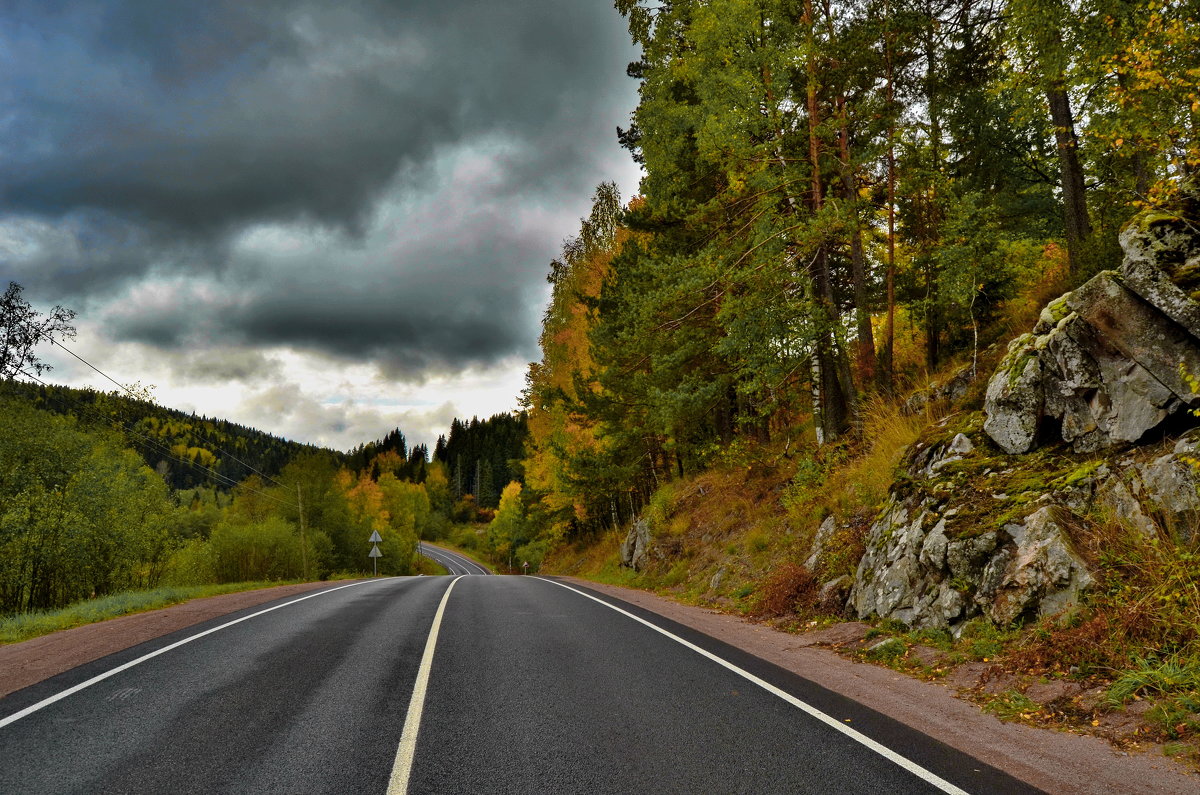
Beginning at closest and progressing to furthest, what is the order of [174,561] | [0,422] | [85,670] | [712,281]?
[85,670] < [712,281] < [0,422] < [174,561]

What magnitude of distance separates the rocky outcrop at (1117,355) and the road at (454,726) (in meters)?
5.26

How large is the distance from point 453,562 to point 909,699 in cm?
7647

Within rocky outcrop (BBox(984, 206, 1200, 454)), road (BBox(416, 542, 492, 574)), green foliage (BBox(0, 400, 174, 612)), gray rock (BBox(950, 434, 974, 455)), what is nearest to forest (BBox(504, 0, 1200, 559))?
rocky outcrop (BBox(984, 206, 1200, 454))

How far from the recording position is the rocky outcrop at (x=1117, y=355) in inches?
270

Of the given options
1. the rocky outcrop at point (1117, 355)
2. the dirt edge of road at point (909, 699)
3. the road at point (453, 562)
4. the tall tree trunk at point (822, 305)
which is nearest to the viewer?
the dirt edge of road at point (909, 699)

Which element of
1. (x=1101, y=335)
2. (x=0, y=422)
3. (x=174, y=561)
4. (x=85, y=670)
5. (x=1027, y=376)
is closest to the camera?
(x=85, y=670)

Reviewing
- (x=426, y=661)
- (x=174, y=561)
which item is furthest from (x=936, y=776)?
(x=174, y=561)

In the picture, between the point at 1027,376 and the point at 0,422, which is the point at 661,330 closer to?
the point at 1027,376

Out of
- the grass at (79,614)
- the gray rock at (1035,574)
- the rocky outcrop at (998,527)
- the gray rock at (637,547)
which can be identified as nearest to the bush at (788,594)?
the rocky outcrop at (998,527)

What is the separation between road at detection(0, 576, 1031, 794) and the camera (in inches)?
150

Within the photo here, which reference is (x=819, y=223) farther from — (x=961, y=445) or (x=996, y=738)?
(x=996, y=738)

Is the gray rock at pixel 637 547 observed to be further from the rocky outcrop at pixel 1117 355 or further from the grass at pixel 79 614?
the rocky outcrop at pixel 1117 355

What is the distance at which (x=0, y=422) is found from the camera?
17141mm

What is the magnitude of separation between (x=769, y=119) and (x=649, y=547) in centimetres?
→ 1470
